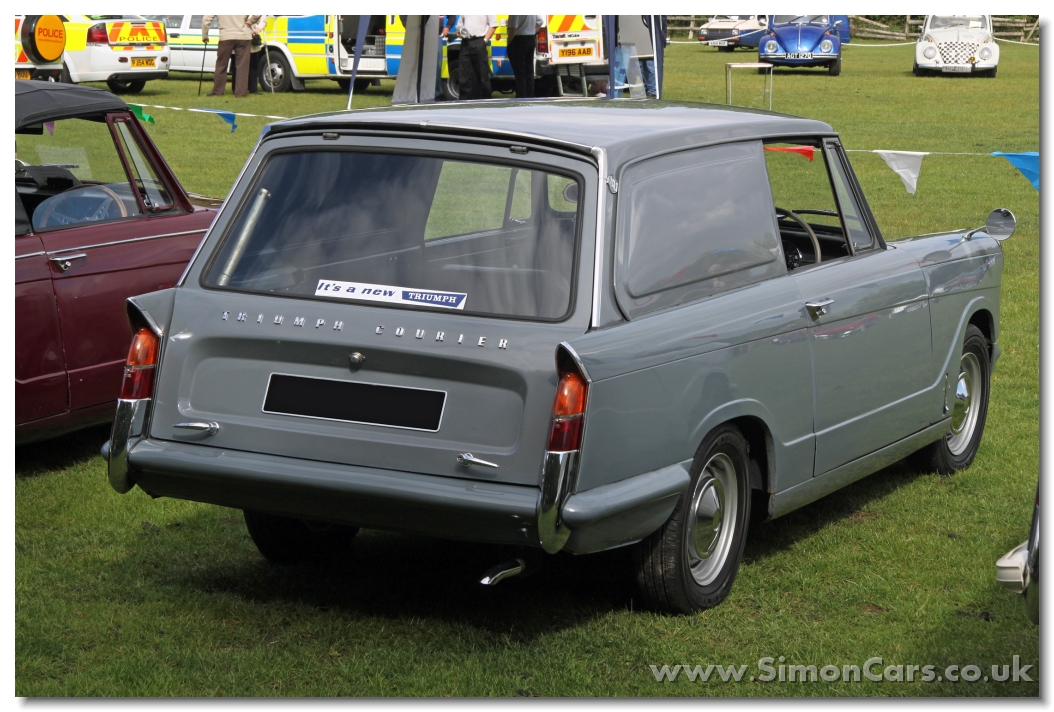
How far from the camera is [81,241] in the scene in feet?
21.1

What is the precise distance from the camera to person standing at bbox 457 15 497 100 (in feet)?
63.4

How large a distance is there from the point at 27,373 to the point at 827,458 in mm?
3670

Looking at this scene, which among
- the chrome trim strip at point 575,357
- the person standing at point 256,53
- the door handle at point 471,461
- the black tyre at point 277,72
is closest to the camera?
the chrome trim strip at point 575,357

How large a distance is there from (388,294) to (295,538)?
4.42 ft

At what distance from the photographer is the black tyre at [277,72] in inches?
1053

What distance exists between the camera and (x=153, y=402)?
14.7ft

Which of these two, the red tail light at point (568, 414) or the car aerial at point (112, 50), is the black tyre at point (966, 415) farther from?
the car aerial at point (112, 50)

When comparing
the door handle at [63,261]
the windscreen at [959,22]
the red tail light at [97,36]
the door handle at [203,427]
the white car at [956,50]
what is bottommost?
the white car at [956,50]

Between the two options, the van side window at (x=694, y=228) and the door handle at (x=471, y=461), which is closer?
the door handle at (x=471, y=461)

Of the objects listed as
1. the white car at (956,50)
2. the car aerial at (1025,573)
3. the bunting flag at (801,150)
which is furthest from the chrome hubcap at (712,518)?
the white car at (956,50)

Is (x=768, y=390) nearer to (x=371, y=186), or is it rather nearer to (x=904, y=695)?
(x=904, y=695)

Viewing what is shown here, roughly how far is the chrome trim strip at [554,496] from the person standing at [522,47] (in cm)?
1591

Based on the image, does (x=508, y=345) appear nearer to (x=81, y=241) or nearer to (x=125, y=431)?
(x=125, y=431)

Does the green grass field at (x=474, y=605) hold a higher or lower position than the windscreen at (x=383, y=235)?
lower
